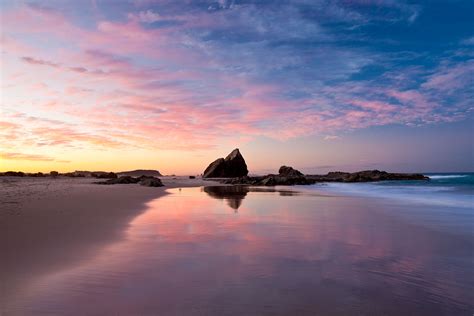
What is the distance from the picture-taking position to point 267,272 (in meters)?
5.63

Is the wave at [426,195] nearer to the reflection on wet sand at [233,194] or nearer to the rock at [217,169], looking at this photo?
the reflection on wet sand at [233,194]

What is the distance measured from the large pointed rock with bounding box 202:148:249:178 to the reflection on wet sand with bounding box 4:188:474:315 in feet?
239

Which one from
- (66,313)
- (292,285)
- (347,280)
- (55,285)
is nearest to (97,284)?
(55,285)

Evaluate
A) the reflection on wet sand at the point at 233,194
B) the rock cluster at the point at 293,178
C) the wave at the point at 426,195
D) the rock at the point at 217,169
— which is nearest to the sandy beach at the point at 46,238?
the reflection on wet sand at the point at 233,194

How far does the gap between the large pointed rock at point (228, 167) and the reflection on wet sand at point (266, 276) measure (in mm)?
72939

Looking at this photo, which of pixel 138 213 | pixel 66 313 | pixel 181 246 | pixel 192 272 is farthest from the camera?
pixel 138 213

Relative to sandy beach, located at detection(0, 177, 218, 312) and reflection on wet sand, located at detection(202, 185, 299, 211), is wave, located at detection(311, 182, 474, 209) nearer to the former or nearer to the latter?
reflection on wet sand, located at detection(202, 185, 299, 211)

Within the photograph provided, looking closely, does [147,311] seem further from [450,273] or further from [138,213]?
[138,213]

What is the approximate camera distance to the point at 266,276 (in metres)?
5.41

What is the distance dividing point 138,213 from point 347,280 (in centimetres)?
1034

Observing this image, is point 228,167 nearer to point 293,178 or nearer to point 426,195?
point 293,178

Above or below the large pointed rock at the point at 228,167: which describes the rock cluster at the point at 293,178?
below

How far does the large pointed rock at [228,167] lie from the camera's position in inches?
3243

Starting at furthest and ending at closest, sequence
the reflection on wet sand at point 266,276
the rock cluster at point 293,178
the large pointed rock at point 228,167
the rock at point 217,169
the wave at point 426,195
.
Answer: the large pointed rock at point 228,167 < the rock at point 217,169 < the rock cluster at point 293,178 < the wave at point 426,195 < the reflection on wet sand at point 266,276
